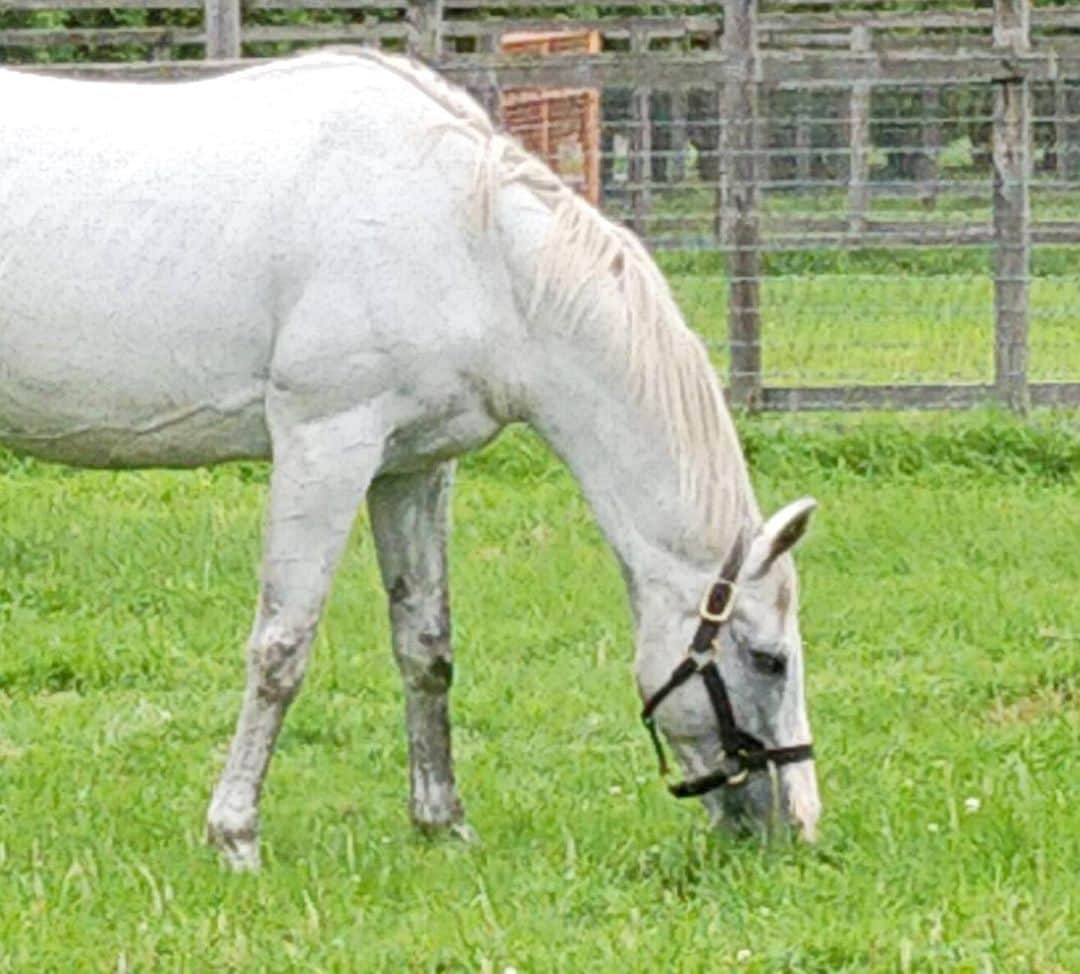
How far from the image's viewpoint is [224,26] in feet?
42.6

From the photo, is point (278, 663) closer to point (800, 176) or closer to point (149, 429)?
point (149, 429)

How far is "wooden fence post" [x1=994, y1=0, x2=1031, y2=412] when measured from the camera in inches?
493

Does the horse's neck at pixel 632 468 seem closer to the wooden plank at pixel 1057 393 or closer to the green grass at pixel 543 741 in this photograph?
the green grass at pixel 543 741

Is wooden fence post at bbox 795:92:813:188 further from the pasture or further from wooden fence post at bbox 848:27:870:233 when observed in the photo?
the pasture

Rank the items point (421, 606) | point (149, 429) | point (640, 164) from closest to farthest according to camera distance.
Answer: point (149, 429) → point (421, 606) → point (640, 164)

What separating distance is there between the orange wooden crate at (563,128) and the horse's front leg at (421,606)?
6463 mm

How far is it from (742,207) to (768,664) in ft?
21.1

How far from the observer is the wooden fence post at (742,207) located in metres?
12.6

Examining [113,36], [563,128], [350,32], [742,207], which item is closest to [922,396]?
[742,207]

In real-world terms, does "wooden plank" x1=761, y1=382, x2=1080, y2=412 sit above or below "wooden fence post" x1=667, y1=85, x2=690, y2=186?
below

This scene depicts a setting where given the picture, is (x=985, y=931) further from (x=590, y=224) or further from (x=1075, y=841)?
(x=590, y=224)

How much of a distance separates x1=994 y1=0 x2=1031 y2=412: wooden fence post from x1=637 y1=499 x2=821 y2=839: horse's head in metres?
6.13

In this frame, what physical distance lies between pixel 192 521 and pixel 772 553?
4.58 metres

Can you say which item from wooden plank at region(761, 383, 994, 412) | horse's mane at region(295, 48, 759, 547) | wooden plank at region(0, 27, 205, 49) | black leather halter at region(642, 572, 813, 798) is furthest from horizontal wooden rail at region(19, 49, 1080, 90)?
black leather halter at region(642, 572, 813, 798)
